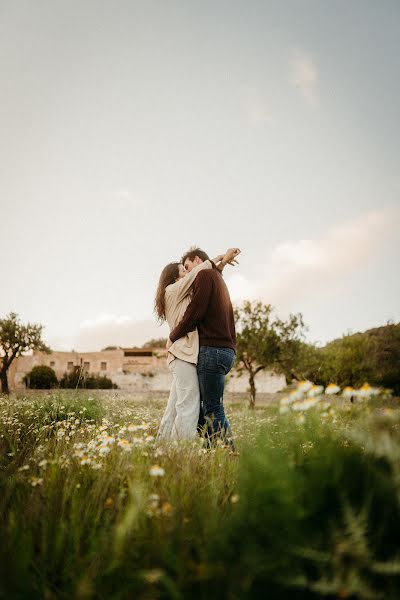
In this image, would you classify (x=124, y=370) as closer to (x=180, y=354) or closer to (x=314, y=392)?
(x=180, y=354)

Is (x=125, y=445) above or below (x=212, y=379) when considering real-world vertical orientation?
below

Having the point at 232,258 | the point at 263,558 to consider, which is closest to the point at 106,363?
the point at 232,258

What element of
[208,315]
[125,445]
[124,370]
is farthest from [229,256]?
[124,370]

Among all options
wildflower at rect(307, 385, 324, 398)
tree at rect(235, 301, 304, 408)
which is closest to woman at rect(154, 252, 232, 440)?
wildflower at rect(307, 385, 324, 398)

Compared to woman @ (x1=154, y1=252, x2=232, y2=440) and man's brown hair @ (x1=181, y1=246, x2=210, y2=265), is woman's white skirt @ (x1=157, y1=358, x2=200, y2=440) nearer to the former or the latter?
woman @ (x1=154, y1=252, x2=232, y2=440)

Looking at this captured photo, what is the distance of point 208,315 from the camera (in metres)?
4.40

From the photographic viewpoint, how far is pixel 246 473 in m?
1.59

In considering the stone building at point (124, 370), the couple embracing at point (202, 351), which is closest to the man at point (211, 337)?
the couple embracing at point (202, 351)

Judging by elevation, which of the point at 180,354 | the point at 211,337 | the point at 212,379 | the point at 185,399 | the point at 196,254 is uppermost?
the point at 196,254

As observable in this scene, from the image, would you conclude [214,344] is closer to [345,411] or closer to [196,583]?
[345,411]

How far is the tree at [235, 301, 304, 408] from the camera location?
22.1 meters

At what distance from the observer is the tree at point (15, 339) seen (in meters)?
28.0

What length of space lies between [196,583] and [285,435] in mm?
980

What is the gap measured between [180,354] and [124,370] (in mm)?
46661
